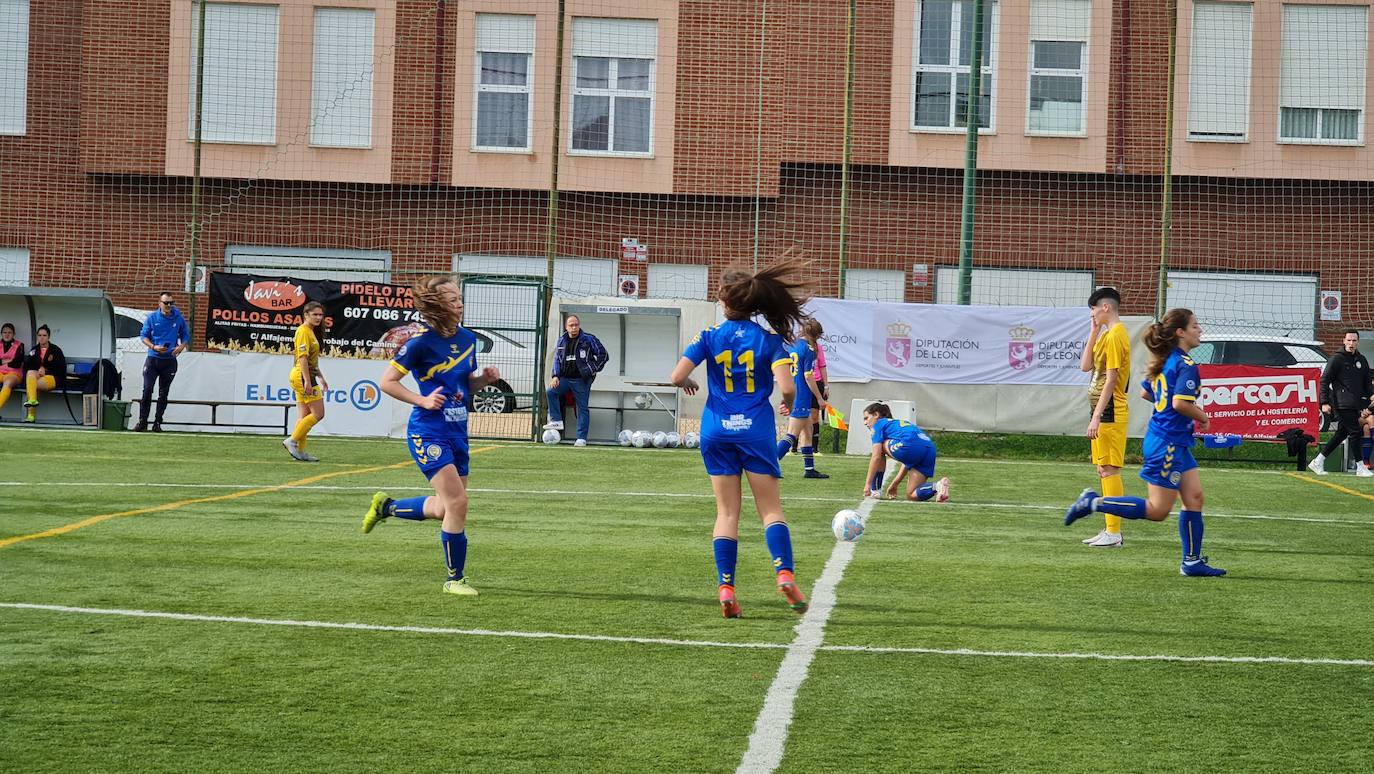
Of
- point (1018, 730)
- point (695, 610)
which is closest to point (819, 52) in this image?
point (695, 610)

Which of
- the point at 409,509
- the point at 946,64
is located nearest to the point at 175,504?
the point at 409,509

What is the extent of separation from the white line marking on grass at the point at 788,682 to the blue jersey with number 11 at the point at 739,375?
3.40 feet

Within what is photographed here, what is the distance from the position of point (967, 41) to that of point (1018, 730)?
85.6 ft

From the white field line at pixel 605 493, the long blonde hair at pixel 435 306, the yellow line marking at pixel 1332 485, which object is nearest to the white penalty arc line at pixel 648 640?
the long blonde hair at pixel 435 306

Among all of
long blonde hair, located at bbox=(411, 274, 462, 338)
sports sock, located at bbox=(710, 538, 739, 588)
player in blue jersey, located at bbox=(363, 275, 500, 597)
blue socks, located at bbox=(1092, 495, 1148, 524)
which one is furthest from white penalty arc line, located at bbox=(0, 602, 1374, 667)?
blue socks, located at bbox=(1092, 495, 1148, 524)

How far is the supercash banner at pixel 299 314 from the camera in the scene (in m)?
23.3

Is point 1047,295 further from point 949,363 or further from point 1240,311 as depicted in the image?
point 949,363

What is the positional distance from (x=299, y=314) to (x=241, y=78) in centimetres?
901

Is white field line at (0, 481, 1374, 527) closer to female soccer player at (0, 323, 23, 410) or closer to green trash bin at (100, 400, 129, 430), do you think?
green trash bin at (100, 400, 129, 430)

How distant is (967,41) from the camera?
30.1 metres

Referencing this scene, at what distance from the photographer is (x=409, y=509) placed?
30.5 ft

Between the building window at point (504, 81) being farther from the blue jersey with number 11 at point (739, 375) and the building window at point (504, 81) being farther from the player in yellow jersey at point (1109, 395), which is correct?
the blue jersey with number 11 at point (739, 375)

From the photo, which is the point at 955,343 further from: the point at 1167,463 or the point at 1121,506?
the point at 1167,463

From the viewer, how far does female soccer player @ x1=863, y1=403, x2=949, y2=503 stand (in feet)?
48.3
